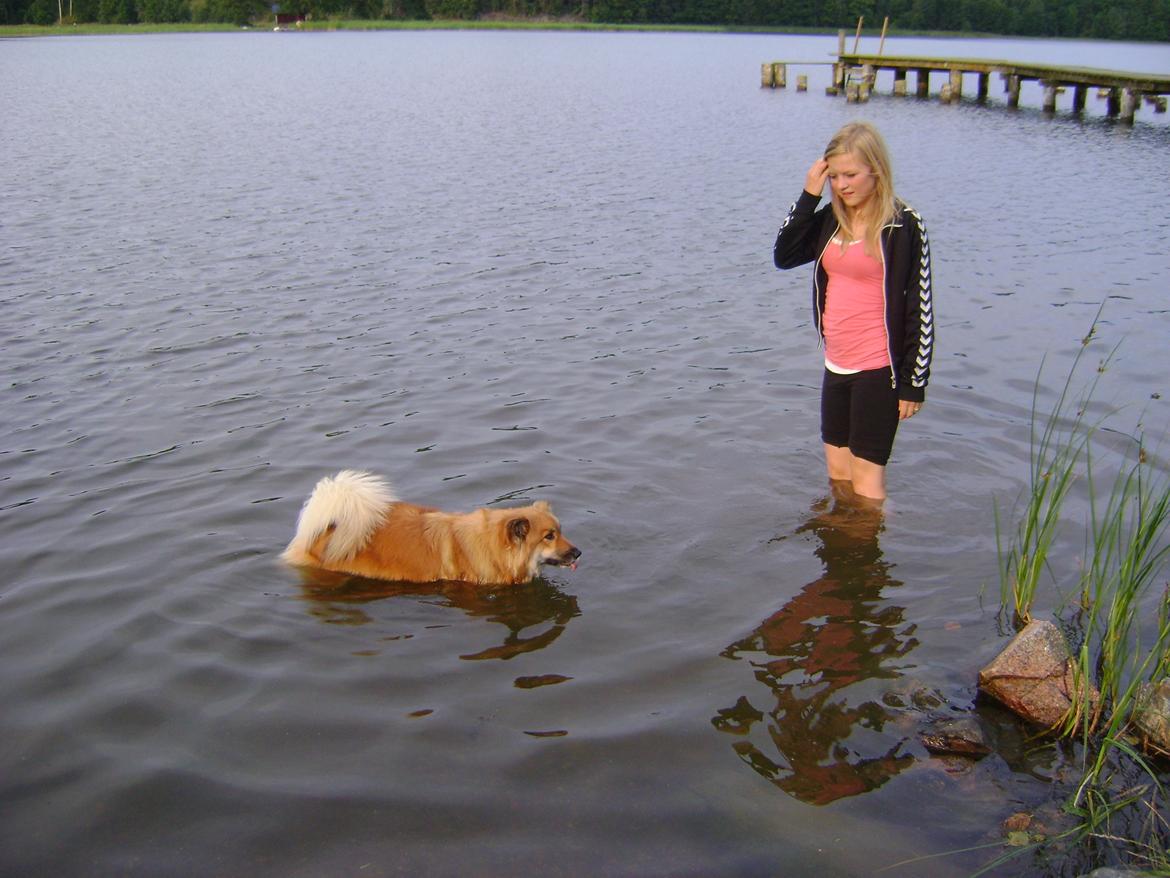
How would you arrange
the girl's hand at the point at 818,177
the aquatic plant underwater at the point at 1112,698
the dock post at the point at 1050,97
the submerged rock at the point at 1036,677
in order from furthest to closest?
the dock post at the point at 1050,97 < the girl's hand at the point at 818,177 < the submerged rock at the point at 1036,677 < the aquatic plant underwater at the point at 1112,698

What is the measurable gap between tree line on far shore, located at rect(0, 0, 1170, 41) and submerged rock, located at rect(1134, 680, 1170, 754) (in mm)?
80943

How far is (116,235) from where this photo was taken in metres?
12.6

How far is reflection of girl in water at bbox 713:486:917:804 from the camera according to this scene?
382cm

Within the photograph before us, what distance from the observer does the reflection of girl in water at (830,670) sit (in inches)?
150

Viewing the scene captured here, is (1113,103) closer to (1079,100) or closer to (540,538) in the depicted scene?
(1079,100)

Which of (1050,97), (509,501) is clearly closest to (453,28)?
(1050,97)

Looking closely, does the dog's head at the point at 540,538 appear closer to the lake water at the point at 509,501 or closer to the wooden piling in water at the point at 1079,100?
the lake water at the point at 509,501

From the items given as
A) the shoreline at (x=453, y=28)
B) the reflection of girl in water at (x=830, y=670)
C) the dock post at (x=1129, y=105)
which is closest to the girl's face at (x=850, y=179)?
the reflection of girl in water at (x=830, y=670)

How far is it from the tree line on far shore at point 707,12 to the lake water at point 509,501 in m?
73.5

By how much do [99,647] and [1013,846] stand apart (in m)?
3.88

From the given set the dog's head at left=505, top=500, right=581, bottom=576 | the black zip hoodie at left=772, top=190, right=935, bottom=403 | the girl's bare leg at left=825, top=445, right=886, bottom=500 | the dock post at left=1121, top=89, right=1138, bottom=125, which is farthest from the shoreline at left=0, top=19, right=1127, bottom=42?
the dog's head at left=505, top=500, right=581, bottom=576

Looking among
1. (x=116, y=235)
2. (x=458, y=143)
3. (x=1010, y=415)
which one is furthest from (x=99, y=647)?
(x=458, y=143)

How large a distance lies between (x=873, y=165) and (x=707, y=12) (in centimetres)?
9040

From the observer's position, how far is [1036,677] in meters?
3.96
